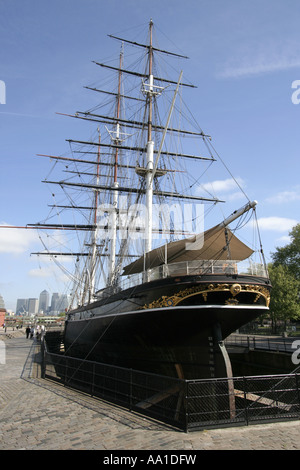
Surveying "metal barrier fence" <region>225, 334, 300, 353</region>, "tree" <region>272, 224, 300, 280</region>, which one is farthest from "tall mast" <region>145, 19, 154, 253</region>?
"tree" <region>272, 224, 300, 280</region>

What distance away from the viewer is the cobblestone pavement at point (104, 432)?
16.9 feet

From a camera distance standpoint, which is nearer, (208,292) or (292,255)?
(208,292)

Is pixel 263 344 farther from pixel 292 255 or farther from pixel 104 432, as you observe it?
pixel 292 255

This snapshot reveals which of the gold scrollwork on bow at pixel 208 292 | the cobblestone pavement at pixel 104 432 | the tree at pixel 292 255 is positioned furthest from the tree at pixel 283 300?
the cobblestone pavement at pixel 104 432

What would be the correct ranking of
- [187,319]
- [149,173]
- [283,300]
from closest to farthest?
[187,319], [149,173], [283,300]

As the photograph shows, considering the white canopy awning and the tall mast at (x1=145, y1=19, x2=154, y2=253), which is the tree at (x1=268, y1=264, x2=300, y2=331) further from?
the tall mast at (x1=145, y1=19, x2=154, y2=253)

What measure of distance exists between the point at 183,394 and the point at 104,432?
5.58ft

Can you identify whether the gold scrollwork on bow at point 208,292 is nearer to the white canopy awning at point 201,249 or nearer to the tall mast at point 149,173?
the white canopy awning at point 201,249

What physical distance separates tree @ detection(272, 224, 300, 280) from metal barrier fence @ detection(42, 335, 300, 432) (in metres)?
36.3

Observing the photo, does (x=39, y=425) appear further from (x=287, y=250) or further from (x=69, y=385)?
(x=287, y=250)

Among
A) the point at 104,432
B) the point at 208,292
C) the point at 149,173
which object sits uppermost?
the point at 149,173
